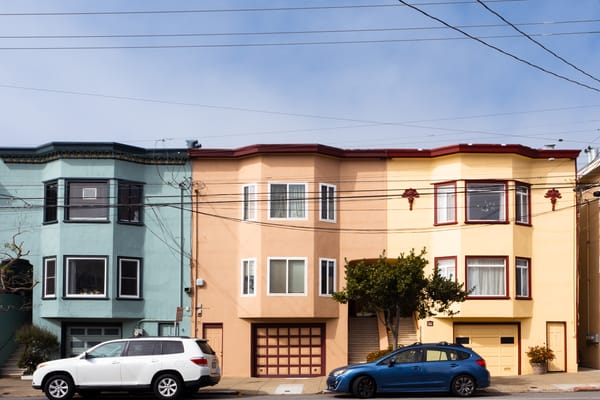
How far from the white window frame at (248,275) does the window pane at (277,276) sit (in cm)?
66

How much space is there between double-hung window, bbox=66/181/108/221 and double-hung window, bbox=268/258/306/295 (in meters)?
6.53

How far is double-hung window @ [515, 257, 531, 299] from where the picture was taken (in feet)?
105

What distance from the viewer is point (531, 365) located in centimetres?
3158

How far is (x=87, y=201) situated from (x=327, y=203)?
352 inches

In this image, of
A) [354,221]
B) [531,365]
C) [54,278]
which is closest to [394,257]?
[354,221]

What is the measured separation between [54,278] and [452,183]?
595 inches

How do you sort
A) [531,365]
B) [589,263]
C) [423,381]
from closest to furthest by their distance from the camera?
[423,381]
[531,365]
[589,263]

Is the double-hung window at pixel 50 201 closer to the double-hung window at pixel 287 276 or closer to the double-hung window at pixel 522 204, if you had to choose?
the double-hung window at pixel 287 276

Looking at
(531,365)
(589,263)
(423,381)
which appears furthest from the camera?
(589,263)

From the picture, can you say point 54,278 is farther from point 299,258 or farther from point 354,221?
point 354,221

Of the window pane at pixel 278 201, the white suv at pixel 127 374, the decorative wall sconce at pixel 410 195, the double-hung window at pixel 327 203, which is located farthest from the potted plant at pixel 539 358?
the white suv at pixel 127 374

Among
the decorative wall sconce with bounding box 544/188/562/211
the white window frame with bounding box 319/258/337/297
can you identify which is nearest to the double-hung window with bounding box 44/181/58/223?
the white window frame with bounding box 319/258/337/297

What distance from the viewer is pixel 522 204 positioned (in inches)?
1276

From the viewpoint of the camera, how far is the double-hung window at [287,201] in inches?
1275
